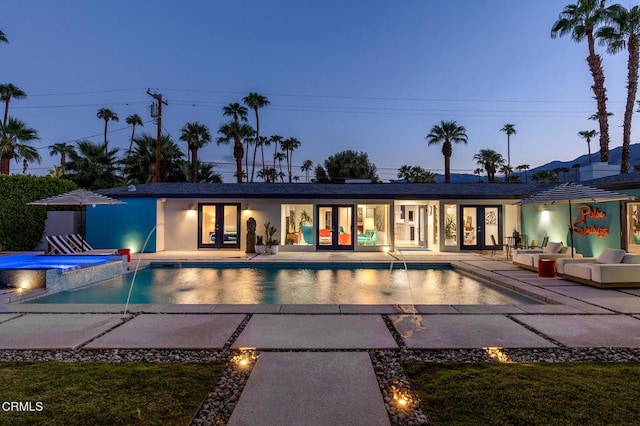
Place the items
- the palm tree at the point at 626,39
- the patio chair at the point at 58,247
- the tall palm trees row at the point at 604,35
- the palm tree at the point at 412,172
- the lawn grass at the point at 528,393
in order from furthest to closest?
the palm tree at the point at 412,172 → the tall palm trees row at the point at 604,35 → the palm tree at the point at 626,39 → the patio chair at the point at 58,247 → the lawn grass at the point at 528,393

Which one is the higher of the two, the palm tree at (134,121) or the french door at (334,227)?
the palm tree at (134,121)

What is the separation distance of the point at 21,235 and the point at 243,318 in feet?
49.5

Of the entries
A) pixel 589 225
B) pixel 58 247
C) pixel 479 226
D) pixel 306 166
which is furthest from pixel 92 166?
pixel 306 166

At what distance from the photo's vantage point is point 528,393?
2.79 m

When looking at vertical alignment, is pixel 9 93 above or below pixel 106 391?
above

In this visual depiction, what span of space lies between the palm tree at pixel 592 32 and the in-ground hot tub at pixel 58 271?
2338cm

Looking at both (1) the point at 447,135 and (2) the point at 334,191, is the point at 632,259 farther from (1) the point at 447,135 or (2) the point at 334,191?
(1) the point at 447,135

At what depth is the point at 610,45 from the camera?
1827 centimetres

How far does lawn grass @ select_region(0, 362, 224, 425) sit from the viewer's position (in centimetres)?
246

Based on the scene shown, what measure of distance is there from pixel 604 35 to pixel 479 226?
12447 millimetres

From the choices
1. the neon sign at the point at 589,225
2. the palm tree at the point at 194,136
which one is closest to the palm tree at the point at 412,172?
the palm tree at the point at 194,136

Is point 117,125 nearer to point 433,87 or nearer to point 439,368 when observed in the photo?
point 433,87

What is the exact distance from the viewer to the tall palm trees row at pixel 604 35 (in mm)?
17641

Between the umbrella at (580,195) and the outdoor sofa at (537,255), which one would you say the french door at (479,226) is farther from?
the umbrella at (580,195)
